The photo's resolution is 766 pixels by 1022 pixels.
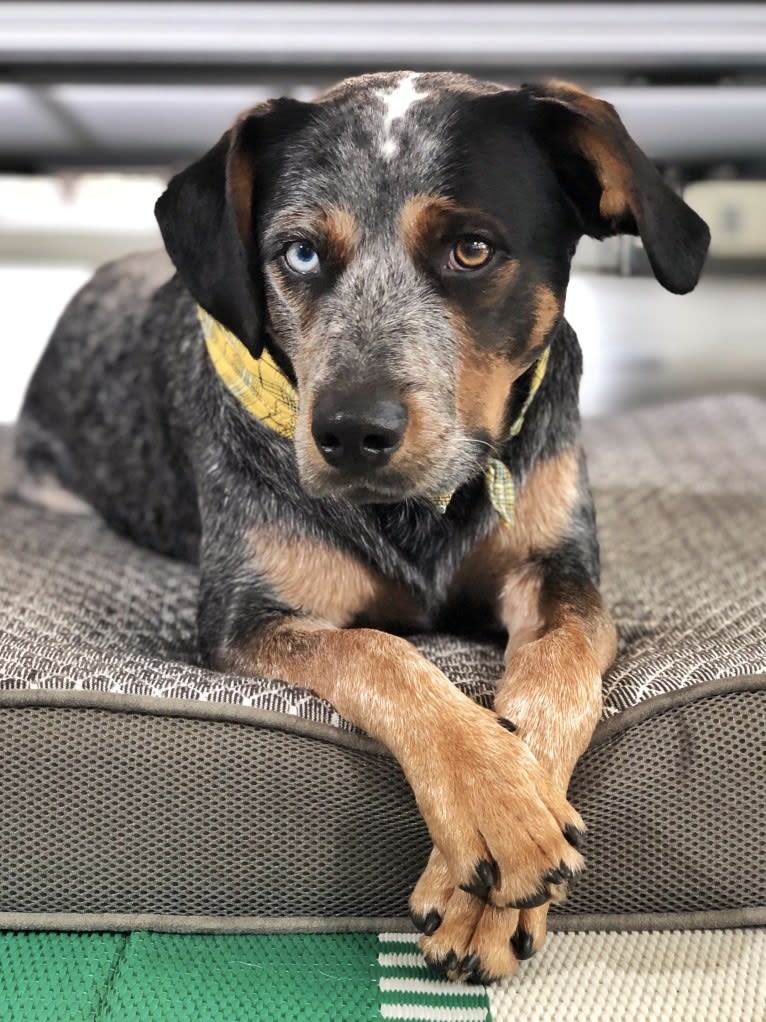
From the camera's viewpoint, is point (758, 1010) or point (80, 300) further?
point (80, 300)

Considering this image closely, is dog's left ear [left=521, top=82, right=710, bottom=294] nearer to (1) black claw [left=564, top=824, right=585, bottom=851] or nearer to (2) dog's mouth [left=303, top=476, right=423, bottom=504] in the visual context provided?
(2) dog's mouth [left=303, top=476, right=423, bottom=504]

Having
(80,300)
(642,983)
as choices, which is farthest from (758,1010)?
(80,300)

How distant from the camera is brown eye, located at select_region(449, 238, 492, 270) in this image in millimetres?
1820

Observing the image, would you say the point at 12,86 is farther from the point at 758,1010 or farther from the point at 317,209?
the point at 758,1010

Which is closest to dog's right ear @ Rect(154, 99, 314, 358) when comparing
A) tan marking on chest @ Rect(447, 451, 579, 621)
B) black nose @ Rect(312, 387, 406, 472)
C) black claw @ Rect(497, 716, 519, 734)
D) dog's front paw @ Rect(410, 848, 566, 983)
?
black nose @ Rect(312, 387, 406, 472)

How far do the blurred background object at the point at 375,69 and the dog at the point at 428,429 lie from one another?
1.24 m

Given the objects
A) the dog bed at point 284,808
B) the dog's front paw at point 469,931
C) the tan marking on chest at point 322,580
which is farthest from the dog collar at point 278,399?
the dog's front paw at point 469,931

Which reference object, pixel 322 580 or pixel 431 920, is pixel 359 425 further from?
pixel 431 920

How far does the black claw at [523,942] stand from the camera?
1562 millimetres

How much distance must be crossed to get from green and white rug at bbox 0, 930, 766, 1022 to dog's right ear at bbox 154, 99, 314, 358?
0.89 meters

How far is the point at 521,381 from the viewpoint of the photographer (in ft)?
6.61

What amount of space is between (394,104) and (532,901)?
117 cm

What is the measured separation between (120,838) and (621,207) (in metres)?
1.17

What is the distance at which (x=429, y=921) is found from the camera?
156cm
